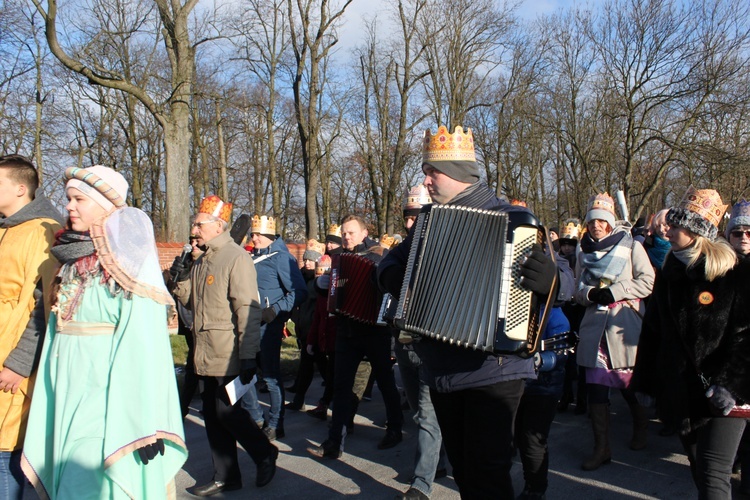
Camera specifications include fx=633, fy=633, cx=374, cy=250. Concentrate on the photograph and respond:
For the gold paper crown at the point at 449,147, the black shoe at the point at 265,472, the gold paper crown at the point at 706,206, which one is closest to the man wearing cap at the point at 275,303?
the black shoe at the point at 265,472

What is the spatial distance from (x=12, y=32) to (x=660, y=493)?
22782 millimetres

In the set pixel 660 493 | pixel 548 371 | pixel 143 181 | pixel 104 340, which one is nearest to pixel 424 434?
pixel 548 371

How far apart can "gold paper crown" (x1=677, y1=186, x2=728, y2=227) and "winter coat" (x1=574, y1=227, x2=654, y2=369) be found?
1.48 metres

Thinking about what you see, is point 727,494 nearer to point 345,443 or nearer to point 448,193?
point 448,193

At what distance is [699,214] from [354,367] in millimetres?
3168

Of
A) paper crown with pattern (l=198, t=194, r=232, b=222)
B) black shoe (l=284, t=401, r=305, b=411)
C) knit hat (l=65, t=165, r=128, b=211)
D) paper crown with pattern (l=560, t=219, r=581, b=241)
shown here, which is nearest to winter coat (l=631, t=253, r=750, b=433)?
knit hat (l=65, t=165, r=128, b=211)

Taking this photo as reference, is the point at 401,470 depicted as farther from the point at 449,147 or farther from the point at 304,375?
the point at 449,147

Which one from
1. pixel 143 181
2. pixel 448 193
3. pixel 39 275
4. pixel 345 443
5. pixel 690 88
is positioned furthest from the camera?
pixel 143 181

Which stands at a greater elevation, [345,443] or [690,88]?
[690,88]

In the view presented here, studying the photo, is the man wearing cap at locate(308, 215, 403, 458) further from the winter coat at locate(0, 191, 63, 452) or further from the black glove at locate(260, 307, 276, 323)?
the winter coat at locate(0, 191, 63, 452)

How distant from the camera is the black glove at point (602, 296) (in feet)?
16.7

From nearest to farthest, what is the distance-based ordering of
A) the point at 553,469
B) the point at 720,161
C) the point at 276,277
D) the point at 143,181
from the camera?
the point at 553,469 < the point at 276,277 < the point at 720,161 < the point at 143,181

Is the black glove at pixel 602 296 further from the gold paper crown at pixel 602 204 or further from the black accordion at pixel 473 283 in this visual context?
the black accordion at pixel 473 283

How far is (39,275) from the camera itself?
10.9ft
